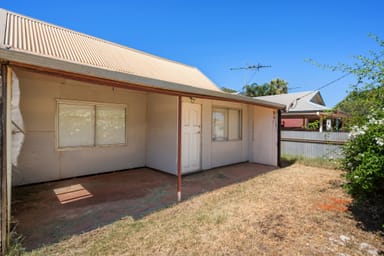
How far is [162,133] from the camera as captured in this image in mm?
6090

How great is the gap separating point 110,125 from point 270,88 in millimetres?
23999

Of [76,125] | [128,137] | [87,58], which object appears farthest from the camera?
[128,137]

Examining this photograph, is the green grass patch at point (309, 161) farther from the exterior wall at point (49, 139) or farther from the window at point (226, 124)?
the exterior wall at point (49, 139)

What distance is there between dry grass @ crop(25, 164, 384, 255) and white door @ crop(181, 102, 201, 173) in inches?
72.1

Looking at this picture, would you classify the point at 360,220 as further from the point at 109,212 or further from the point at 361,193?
the point at 109,212

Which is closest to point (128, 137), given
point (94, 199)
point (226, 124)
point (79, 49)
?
point (94, 199)

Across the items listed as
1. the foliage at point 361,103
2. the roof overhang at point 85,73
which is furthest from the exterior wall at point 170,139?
the foliage at point 361,103

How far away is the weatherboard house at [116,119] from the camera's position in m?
4.71

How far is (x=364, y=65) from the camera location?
395cm

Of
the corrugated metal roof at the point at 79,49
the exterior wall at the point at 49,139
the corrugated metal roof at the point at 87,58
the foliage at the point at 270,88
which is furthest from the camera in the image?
the foliage at the point at 270,88

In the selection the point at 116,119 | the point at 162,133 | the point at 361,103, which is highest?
the point at 361,103

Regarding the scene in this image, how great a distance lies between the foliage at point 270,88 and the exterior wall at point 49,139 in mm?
20066

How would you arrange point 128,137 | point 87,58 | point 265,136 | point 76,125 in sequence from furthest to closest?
point 265,136 < point 128,137 < point 87,58 < point 76,125

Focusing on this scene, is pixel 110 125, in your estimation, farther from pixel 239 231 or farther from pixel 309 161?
pixel 309 161
